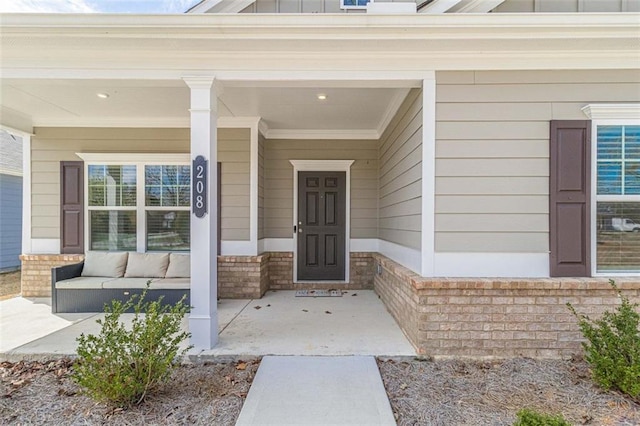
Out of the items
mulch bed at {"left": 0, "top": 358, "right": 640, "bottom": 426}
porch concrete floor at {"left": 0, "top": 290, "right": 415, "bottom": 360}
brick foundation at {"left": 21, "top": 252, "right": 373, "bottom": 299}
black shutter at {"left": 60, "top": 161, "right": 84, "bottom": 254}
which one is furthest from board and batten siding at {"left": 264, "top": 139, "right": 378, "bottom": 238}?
mulch bed at {"left": 0, "top": 358, "right": 640, "bottom": 426}

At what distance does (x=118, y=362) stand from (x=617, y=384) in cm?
356

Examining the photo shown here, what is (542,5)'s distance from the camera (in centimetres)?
319

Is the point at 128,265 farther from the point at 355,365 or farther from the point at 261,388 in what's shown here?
the point at 355,365

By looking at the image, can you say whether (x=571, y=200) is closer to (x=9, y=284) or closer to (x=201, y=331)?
(x=201, y=331)

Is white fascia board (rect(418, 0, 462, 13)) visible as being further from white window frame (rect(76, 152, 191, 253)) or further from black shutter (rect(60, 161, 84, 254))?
black shutter (rect(60, 161, 84, 254))

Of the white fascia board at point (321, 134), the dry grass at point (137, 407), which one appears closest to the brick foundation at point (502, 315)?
the dry grass at point (137, 407)

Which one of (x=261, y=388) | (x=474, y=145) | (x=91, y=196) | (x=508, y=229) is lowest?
(x=261, y=388)

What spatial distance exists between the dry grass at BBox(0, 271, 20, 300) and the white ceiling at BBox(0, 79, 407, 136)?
279cm

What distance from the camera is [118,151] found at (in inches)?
202

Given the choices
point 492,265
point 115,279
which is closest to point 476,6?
point 492,265

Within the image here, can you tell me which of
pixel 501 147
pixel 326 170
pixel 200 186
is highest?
pixel 326 170

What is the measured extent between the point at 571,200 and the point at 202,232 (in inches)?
137

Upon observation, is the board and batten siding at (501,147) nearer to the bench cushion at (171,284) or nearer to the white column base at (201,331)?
the white column base at (201,331)

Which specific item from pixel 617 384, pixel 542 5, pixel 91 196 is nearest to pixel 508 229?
pixel 617 384
